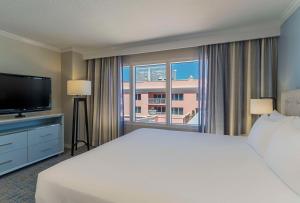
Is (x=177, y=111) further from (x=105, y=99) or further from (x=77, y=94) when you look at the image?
(x=77, y=94)

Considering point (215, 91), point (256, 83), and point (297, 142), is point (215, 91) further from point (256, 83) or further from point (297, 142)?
point (297, 142)

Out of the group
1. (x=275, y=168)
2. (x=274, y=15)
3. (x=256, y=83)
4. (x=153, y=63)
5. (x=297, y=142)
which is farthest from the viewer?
(x=153, y=63)

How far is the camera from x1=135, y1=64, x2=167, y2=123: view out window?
396 cm

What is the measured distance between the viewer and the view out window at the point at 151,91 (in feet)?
13.0

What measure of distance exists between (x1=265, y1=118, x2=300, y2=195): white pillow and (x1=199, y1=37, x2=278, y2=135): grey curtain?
163cm

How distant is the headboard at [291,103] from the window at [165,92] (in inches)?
56.0

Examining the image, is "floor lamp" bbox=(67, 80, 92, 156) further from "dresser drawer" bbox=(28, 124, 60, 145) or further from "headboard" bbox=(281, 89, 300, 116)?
"headboard" bbox=(281, 89, 300, 116)

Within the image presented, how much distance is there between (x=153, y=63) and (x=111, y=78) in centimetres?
102

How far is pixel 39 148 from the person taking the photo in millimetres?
3293

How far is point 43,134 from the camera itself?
338cm

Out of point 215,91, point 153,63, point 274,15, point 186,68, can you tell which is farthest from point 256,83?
point 153,63

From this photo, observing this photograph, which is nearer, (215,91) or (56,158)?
(215,91)

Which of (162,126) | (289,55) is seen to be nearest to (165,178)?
(289,55)

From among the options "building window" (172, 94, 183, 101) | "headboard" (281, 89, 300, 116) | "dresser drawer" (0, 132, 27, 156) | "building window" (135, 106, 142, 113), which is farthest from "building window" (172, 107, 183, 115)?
"dresser drawer" (0, 132, 27, 156)
